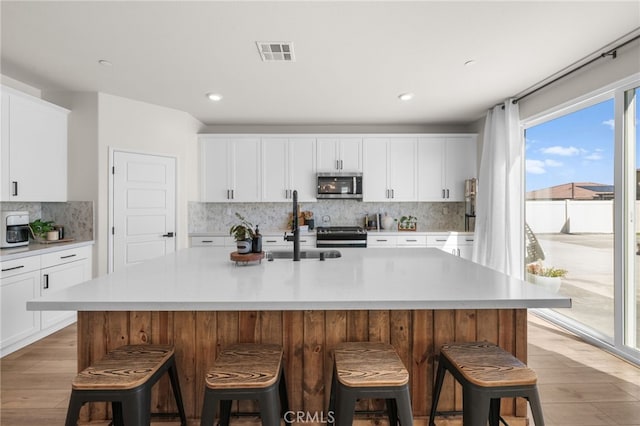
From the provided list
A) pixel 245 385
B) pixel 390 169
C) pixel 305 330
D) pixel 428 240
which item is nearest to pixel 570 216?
pixel 428 240

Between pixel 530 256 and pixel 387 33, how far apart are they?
317 cm

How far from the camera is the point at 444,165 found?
5.04 m

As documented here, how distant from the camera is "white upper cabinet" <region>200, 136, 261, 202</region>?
16.4ft

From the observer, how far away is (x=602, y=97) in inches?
117

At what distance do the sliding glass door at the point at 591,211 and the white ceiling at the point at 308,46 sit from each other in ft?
2.00

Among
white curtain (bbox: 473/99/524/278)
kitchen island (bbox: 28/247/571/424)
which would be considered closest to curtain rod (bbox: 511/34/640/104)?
white curtain (bbox: 473/99/524/278)

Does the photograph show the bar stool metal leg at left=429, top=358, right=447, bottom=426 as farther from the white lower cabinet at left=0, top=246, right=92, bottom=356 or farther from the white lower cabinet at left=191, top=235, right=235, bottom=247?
the white lower cabinet at left=191, top=235, right=235, bottom=247

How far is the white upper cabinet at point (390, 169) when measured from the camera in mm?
5023

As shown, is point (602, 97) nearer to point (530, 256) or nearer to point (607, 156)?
point (607, 156)

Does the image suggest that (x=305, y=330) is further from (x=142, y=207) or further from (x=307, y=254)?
(x=142, y=207)

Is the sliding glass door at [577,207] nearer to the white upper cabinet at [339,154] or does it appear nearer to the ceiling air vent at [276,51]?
the white upper cabinet at [339,154]

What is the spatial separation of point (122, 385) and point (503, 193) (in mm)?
4228

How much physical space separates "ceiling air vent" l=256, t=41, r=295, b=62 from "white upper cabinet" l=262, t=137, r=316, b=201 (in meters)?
2.10

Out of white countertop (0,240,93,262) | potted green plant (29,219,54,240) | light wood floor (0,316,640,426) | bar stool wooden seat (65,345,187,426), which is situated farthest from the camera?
potted green plant (29,219,54,240)
